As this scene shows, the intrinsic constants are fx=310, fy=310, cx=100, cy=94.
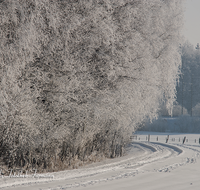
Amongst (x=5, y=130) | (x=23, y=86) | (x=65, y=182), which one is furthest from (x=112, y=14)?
(x=65, y=182)

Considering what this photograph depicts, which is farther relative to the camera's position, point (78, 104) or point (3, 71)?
point (78, 104)

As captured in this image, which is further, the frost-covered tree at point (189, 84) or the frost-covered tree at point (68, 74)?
the frost-covered tree at point (189, 84)

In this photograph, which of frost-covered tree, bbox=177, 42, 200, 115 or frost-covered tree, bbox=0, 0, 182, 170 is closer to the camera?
frost-covered tree, bbox=0, 0, 182, 170

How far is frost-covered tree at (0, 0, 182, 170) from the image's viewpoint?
24.8 feet

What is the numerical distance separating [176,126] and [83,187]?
54.5 meters

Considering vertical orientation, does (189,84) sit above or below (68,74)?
above

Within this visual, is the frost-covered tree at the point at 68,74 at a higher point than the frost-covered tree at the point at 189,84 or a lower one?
lower

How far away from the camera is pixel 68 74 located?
359 inches

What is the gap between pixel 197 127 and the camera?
56188 millimetres

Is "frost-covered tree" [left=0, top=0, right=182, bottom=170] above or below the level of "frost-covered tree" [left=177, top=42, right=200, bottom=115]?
below

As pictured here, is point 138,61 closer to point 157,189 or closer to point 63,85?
point 63,85

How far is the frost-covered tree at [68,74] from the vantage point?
757cm

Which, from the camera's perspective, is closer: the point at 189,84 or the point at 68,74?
the point at 68,74

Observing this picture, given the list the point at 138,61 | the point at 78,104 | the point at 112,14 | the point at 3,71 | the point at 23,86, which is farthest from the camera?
the point at 138,61
